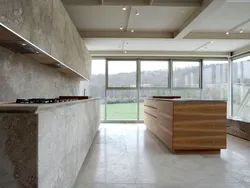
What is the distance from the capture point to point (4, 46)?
2713 millimetres

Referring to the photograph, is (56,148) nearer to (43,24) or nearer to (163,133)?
(43,24)

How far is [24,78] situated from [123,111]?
7.03 m

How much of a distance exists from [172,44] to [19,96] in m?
5.79

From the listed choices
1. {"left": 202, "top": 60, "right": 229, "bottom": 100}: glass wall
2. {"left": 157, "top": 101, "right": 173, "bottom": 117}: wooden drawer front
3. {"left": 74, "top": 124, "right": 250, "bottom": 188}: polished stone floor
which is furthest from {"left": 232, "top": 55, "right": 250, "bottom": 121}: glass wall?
{"left": 157, "top": 101, "right": 173, "bottom": 117}: wooden drawer front

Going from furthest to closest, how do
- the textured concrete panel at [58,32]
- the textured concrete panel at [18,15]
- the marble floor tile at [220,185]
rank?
the textured concrete panel at [58,32]
the marble floor tile at [220,185]
the textured concrete panel at [18,15]

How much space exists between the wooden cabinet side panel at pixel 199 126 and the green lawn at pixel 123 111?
565cm

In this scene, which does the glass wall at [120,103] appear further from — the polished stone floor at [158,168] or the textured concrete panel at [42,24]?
the textured concrete panel at [42,24]

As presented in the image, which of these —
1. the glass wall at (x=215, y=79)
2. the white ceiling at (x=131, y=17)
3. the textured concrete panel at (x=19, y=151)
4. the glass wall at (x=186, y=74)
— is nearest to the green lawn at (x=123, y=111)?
the glass wall at (x=186, y=74)

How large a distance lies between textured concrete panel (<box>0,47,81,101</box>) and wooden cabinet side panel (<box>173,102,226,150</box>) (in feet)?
8.02

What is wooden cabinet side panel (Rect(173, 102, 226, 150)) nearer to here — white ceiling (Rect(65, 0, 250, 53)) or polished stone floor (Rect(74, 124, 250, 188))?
polished stone floor (Rect(74, 124, 250, 188))

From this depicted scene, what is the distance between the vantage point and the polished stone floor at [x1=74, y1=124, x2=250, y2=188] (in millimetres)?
2818

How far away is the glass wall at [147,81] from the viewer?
32.6 feet

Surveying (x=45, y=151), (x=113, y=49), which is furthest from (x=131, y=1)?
(x=113, y=49)

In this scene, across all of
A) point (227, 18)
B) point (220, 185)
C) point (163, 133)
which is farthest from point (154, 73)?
point (220, 185)
